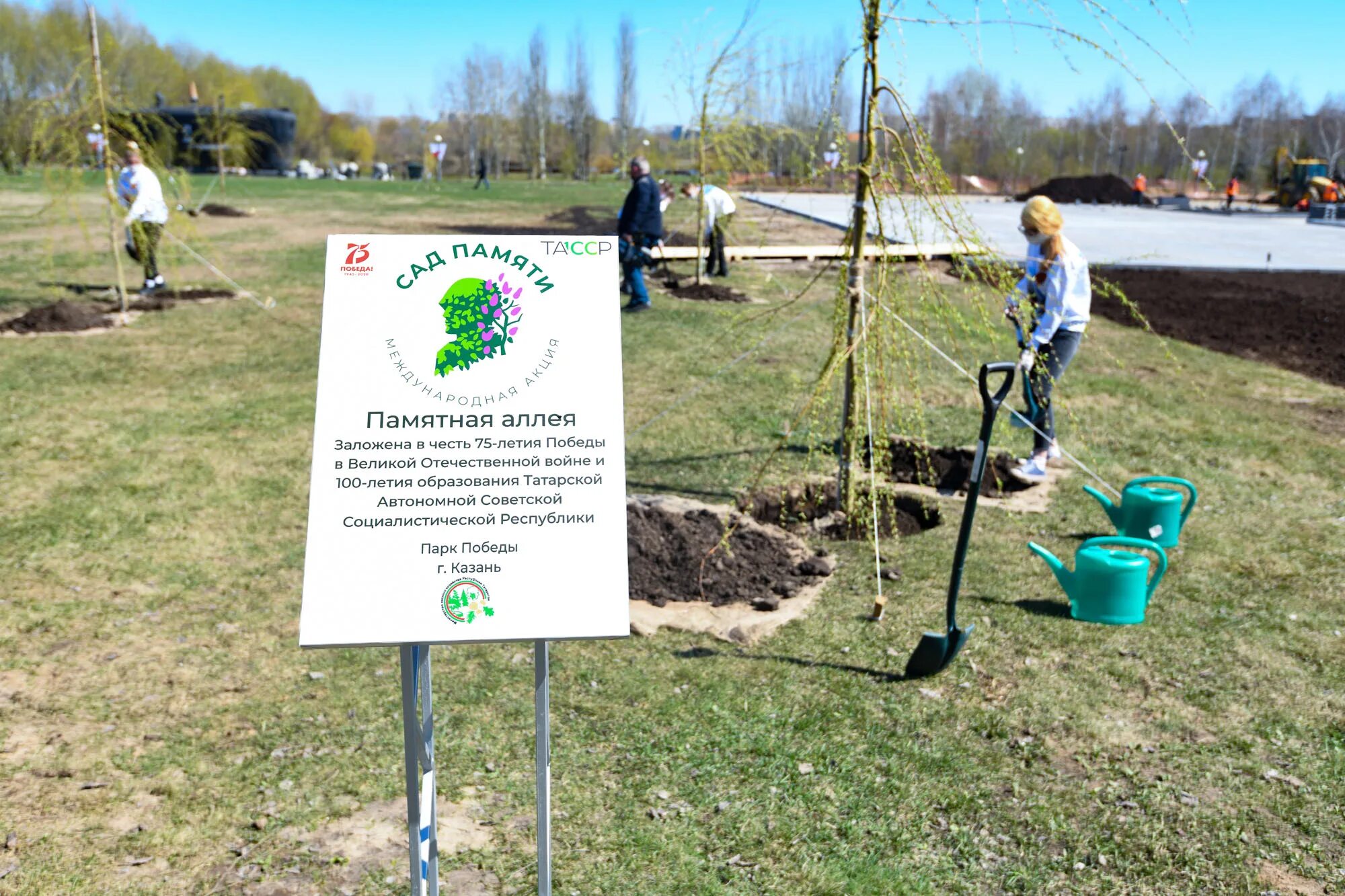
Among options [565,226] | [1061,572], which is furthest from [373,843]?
[565,226]

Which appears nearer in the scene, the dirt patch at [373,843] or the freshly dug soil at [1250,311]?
the dirt patch at [373,843]

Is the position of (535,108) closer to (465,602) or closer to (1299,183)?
(1299,183)

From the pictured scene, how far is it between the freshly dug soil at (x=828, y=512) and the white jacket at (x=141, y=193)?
9.56 m

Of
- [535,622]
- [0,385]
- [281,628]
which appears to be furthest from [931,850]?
[0,385]

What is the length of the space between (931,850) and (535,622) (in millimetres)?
1738

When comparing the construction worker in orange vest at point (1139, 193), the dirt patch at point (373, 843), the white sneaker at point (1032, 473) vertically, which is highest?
the construction worker in orange vest at point (1139, 193)

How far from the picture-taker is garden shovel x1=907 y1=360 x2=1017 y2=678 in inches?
166

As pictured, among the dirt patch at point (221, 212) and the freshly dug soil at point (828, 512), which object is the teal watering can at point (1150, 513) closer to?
the freshly dug soil at point (828, 512)

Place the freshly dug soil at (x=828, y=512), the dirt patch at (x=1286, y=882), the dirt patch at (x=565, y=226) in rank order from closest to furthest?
the dirt patch at (x=1286, y=882), the freshly dug soil at (x=828, y=512), the dirt patch at (x=565, y=226)

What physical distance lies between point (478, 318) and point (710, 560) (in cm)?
319

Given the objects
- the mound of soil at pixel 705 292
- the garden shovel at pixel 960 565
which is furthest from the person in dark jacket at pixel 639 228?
the garden shovel at pixel 960 565

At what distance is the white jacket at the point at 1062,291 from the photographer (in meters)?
7.03

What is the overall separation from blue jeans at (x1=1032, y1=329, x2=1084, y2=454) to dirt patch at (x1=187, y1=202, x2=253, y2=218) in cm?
2459

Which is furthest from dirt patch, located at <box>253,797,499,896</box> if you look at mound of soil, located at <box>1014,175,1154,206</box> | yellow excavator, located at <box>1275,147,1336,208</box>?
mound of soil, located at <box>1014,175,1154,206</box>
